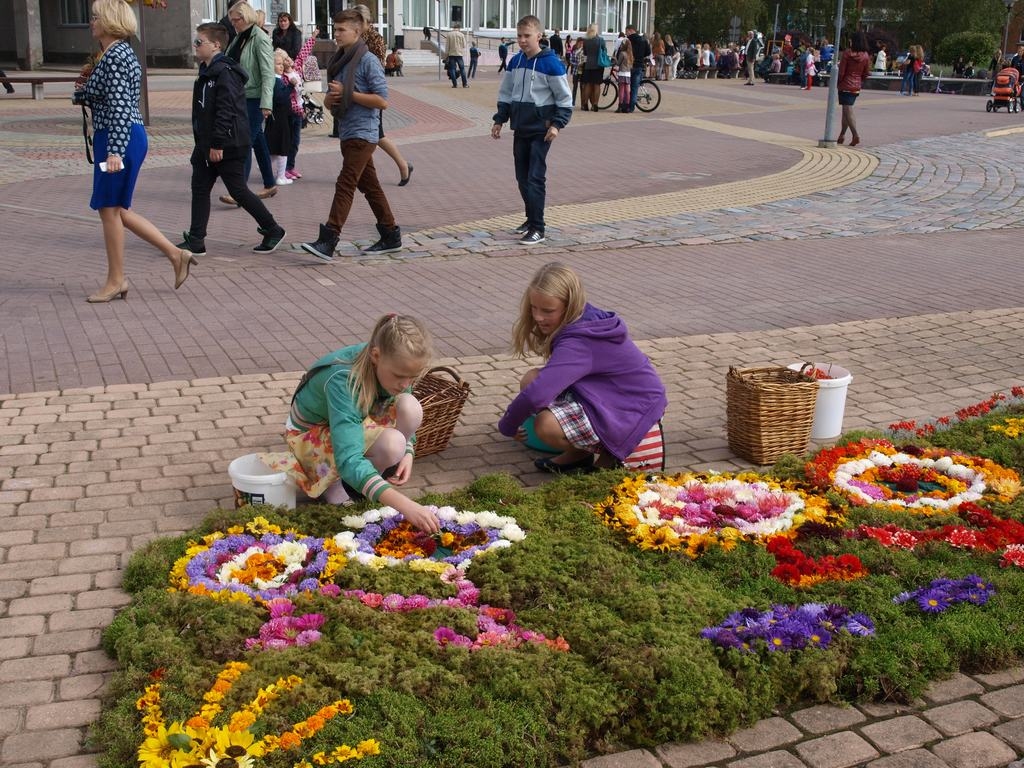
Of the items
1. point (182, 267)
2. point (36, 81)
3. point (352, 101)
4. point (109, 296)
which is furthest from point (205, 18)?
point (109, 296)

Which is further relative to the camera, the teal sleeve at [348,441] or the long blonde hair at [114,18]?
the long blonde hair at [114,18]

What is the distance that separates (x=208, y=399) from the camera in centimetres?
588

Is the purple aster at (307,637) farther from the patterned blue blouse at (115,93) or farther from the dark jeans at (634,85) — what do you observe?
the dark jeans at (634,85)

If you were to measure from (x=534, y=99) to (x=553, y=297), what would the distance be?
5111mm

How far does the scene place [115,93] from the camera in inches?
285

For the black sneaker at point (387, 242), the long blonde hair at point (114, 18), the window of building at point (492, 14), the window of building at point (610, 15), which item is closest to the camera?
the long blonde hair at point (114, 18)

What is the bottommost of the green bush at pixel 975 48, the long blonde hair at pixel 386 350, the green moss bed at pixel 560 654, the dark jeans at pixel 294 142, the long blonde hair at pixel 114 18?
the green moss bed at pixel 560 654

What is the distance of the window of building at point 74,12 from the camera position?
35781mm

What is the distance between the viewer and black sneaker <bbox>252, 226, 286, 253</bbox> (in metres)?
9.46

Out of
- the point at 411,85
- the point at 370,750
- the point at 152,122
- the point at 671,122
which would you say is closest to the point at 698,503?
the point at 370,750

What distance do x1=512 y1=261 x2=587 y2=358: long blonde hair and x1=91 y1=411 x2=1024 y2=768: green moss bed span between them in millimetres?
1082

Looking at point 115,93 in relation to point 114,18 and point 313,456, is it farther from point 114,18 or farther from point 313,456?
point 313,456

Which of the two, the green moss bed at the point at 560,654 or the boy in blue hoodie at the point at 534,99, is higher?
the boy in blue hoodie at the point at 534,99

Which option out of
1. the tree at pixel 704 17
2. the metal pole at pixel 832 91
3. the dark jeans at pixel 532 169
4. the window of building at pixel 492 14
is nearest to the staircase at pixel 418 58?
the window of building at pixel 492 14
